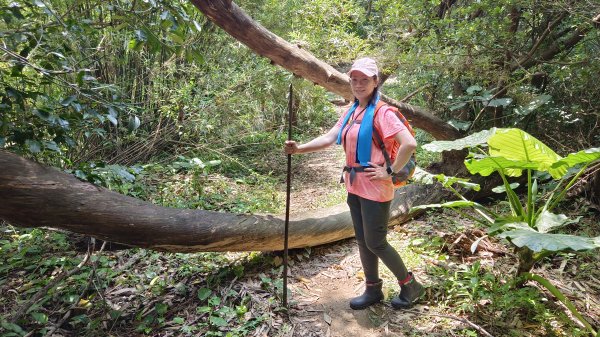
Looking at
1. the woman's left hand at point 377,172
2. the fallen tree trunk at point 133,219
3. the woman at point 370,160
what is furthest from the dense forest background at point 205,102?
the woman's left hand at point 377,172

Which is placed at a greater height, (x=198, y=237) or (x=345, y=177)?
(x=345, y=177)

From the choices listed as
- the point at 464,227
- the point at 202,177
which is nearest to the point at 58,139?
the point at 202,177

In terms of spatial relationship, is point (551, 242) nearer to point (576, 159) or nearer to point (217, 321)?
point (576, 159)

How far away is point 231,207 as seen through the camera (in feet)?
15.4

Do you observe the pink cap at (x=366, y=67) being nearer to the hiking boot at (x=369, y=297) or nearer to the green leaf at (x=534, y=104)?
the hiking boot at (x=369, y=297)

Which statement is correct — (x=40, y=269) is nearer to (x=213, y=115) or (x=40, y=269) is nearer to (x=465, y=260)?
(x=213, y=115)

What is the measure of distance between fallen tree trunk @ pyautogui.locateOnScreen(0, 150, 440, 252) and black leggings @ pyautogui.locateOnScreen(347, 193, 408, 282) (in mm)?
886

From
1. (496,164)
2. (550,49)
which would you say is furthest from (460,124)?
(496,164)

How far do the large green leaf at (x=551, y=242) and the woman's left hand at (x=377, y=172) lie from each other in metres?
0.81

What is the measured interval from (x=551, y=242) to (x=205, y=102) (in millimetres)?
4798

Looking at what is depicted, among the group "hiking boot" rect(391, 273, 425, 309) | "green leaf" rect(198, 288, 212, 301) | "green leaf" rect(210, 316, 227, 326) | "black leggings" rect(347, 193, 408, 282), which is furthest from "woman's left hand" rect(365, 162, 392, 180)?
"green leaf" rect(198, 288, 212, 301)

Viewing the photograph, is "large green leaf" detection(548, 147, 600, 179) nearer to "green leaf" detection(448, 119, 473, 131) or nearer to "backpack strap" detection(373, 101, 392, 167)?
"backpack strap" detection(373, 101, 392, 167)

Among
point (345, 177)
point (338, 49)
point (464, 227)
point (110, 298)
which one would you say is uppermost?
point (338, 49)

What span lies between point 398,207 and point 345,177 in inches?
70.3
